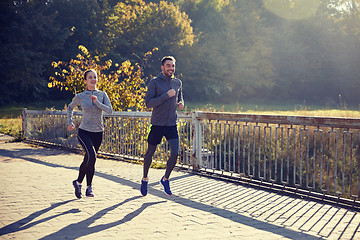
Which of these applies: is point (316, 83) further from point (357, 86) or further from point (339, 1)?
point (339, 1)

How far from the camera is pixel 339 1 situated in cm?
7138

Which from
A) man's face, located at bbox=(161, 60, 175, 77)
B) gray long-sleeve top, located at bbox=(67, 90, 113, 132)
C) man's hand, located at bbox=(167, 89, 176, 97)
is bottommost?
gray long-sleeve top, located at bbox=(67, 90, 113, 132)

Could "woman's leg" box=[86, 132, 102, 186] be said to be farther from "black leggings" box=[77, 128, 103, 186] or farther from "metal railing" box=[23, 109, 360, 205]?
"metal railing" box=[23, 109, 360, 205]

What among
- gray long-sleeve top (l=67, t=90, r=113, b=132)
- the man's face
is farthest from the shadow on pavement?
the man's face

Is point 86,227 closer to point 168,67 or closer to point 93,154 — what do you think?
point 93,154

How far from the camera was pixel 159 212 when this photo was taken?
5816mm

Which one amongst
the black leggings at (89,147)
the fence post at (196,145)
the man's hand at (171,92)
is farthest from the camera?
the fence post at (196,145)

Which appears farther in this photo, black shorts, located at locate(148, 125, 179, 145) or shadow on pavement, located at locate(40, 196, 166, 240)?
black shorts, located at locate(148, 125, 179, 145)

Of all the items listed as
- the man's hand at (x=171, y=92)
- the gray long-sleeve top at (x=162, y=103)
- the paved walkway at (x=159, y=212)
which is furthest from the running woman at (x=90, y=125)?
the man's hand at (x=171, y=92)

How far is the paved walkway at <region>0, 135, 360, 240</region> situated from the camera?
488 centimetres

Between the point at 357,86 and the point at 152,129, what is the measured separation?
205ft

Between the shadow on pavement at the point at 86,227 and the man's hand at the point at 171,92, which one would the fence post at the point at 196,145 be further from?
the shadow on pavement at the point at 86,227

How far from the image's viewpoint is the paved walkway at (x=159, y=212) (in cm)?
488

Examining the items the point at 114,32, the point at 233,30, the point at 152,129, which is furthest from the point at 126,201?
the point at 233,30
